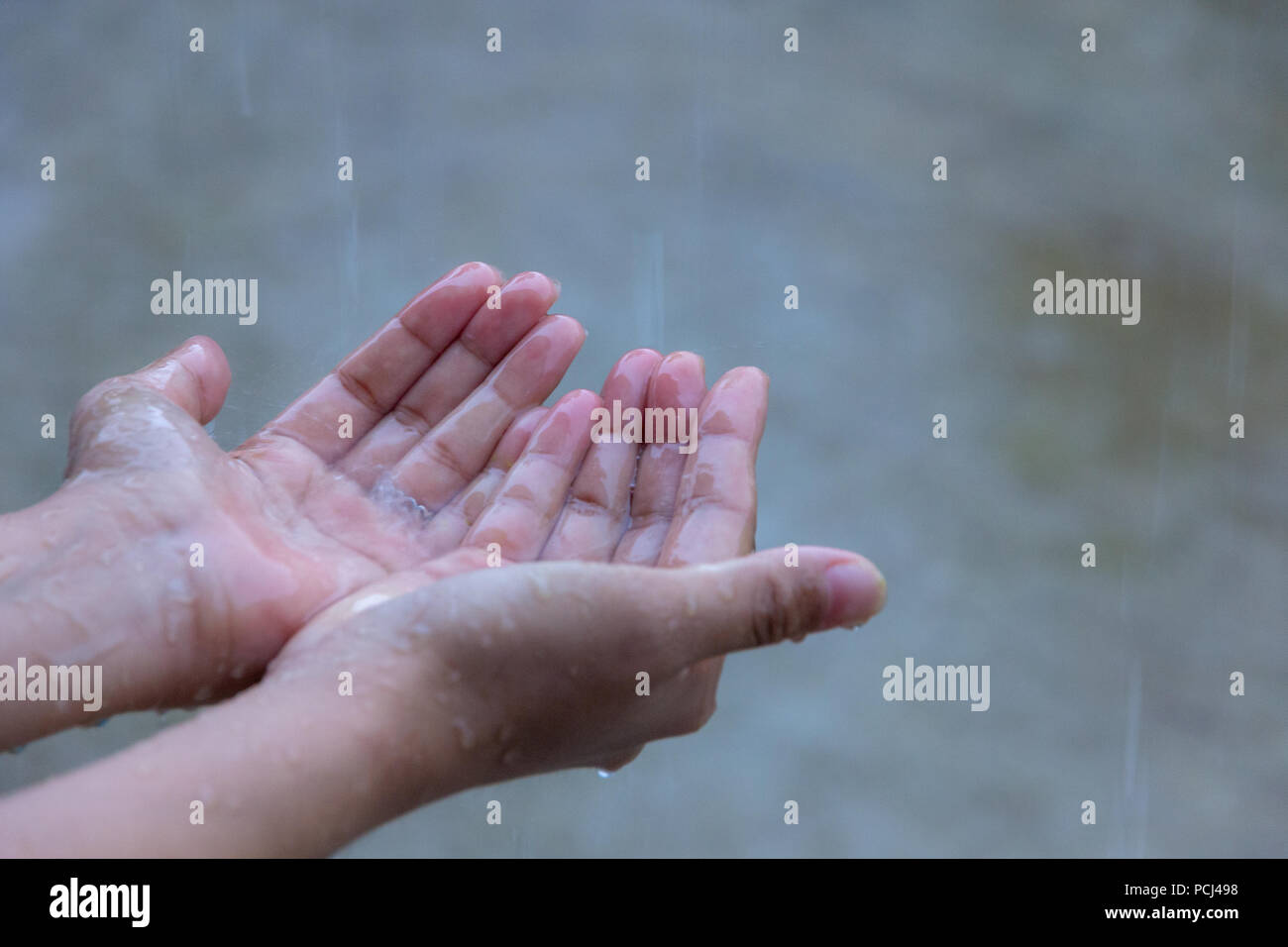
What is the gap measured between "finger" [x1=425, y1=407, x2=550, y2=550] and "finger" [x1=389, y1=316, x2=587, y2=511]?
0.02 metres

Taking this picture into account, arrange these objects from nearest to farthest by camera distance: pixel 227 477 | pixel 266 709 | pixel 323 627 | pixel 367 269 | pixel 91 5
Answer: pixel 266 709, pixel 323 627, pixel 227 477, pixel 367 269, pixel 91 5

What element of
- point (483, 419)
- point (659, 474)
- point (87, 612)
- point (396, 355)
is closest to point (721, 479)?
point (659, 474)

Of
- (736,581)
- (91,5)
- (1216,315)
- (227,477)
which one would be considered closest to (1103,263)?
(1216,315)

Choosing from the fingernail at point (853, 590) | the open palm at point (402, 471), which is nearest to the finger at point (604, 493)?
the open palm at point (402, 471)

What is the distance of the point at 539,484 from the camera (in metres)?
1.21

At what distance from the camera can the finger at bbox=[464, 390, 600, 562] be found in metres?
1.17

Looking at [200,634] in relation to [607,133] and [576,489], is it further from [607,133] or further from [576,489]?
[607,133]

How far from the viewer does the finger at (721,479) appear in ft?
3.57

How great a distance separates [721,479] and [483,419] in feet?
1.19

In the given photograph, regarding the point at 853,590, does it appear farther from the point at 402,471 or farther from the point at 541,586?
the point at 402,471

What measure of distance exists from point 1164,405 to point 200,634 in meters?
2.01

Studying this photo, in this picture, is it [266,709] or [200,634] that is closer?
[266,709]

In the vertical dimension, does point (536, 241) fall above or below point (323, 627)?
above

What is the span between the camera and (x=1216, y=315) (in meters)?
2.28
